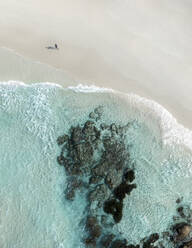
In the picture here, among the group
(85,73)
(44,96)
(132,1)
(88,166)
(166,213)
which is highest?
(132,1)

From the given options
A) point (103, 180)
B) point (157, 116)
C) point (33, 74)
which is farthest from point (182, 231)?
point (33, 74)

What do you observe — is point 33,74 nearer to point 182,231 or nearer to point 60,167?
point 60,167

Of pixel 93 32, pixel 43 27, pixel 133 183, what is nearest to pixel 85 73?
pixel 93 32

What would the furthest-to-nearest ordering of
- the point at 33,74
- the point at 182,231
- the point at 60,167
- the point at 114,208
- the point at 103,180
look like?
the point at 33,74
the point at 60,167
the point at 103,180
the point at 114,208
the point at 182,231

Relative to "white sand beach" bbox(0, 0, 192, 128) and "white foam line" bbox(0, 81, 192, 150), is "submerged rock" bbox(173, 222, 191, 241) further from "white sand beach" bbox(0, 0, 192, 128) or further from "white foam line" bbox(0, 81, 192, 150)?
"white sand beach" bbox(0, 0, 192, 128)

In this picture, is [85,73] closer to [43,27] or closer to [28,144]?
[43,27]

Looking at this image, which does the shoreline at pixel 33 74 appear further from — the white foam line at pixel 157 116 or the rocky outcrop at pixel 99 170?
the rocky outcrop at pixel 99 170
